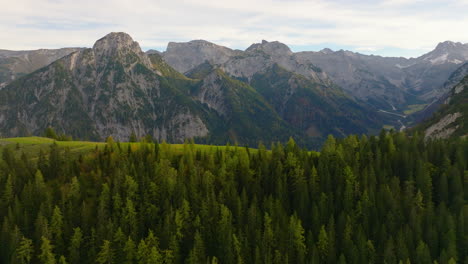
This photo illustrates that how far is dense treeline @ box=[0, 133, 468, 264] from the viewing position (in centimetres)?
9970

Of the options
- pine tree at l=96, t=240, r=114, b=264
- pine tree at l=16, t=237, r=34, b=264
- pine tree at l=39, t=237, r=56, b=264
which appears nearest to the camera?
pine tree at l=39, t=237, r=56, b=264

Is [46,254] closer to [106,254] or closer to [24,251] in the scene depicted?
[24,251]

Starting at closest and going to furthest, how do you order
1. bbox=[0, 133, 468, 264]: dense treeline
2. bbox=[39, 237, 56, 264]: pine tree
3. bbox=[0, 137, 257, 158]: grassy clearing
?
bbox=[39, 237, 56, 264]: pine tree → bbox=[0, 133, 468, 264]: dense treeline → bbox=[0, 137, 257, 158]: grassy clearing

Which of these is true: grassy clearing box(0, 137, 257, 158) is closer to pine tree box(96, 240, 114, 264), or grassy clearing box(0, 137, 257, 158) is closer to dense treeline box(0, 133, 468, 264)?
dense treeline box(0, 133, 468, 264)

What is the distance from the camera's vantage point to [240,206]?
113 m

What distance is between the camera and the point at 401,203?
11762 centimetres

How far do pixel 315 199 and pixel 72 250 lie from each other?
82.4 meters

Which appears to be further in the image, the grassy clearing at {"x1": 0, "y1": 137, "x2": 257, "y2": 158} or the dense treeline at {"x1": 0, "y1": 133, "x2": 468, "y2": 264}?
the grassy clearing at {"x1": 0, "y1": 137, "x2": 257, "y2": 158}

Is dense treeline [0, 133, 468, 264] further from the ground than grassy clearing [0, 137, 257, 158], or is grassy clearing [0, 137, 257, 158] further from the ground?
grassy clearing [0, 137, 257, 158]

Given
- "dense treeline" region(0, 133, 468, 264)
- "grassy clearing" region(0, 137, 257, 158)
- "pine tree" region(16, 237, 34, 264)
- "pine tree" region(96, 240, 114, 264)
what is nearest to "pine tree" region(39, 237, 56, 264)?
"dense treeline" region(0, 133, 468, 264)

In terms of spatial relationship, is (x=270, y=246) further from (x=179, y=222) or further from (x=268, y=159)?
(x=268, y=159)

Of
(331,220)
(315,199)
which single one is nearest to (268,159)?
(315,199)

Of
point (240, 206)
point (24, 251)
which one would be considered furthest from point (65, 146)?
point (240, 206)

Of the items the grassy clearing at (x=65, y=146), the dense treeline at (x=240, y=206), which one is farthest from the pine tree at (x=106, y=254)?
Result: the grassy clearing at (x=65, y=146)
